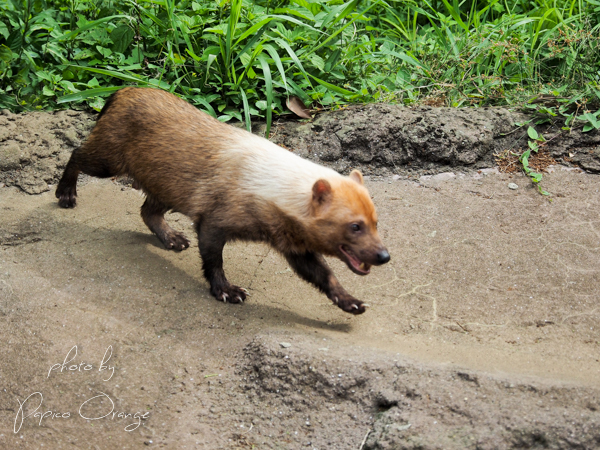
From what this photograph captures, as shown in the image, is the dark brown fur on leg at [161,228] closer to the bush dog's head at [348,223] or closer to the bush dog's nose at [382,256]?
the bush dog's head at [348,223]

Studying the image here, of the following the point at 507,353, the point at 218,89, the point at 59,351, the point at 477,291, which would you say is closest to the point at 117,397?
the point at 59,351

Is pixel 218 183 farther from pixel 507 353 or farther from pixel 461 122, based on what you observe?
pixel 461 122

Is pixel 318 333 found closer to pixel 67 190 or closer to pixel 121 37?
pixel 67 190

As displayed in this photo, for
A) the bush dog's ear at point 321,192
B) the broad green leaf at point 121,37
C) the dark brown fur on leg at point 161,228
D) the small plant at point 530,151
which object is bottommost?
the dark brown fur on leg at point 161,228

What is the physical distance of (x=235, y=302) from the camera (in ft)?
14.5

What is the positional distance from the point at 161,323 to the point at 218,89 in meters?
3.05

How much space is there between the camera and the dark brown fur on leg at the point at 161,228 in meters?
5.18

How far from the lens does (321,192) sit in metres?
3.94

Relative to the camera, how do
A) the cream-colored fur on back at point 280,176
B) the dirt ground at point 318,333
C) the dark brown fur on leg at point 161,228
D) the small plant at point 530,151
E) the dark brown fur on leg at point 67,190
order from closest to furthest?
the dirt ground at point 318,333, the cream-colored fur on back at point 280,176, the dark brown fur on leg at point 161,228, the dark brown fur on leg at point 67,190, the small plant at point 530,151

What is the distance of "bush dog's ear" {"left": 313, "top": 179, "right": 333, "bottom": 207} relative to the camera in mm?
3906

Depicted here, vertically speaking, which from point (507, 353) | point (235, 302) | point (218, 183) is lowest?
point (235, 302)

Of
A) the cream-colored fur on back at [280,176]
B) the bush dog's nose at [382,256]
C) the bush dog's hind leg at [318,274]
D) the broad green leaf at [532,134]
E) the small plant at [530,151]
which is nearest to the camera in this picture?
the bush dog's nose at [382,256]

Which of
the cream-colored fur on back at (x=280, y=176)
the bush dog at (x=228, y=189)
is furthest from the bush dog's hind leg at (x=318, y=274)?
the cream-colored fur on back at (x=280, y=176)

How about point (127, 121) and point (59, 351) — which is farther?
point (127, 121)
